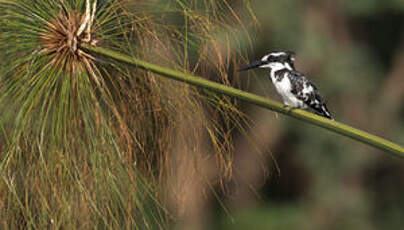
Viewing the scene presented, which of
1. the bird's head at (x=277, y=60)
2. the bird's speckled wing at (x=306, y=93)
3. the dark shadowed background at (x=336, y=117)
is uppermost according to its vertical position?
the bird's head at (x=277, y=60)

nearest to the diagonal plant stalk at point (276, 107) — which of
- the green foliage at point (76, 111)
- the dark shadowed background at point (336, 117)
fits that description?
the green foliage at point (76, 111)

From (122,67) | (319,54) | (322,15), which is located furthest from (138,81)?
(322,15)

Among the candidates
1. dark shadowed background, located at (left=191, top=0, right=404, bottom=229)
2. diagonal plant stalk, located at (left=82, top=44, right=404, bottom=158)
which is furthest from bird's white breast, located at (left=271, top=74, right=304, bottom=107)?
dark shadowed background, located at (left=191, top=0, right=404, bottom=229)

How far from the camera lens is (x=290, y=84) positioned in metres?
3.66

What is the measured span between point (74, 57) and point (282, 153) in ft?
33.7

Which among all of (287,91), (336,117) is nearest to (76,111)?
(287,91)

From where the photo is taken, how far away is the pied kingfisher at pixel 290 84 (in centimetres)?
366

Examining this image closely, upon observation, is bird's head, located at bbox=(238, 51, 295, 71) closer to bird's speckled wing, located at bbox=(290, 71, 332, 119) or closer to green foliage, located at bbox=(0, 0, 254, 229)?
bird's speckled wing, located at bbox=(290, 71, 332, 119)

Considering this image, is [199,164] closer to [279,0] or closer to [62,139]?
[62,139]

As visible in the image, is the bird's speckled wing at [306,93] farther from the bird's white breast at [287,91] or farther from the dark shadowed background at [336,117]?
the dark shadowed background at [336,117]

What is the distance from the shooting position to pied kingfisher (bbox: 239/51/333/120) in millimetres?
3656

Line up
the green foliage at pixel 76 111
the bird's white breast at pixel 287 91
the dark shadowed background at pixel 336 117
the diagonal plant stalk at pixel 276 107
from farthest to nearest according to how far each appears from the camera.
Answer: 1. the dark shadowed background at pixel 336 117
2. the bird's white breast at pixel 287 91
3. the green foliage at pixel 76 111
4. the diagonal plant stalk at pixel 276 107

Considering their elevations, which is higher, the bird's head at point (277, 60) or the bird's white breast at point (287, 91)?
the bird's head at point (277, 60)

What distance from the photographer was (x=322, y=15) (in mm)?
11164
